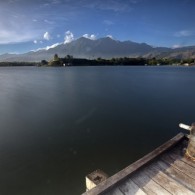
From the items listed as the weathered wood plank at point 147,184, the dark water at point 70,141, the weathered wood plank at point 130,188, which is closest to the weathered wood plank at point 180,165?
the weathered wood plank at point 147,184

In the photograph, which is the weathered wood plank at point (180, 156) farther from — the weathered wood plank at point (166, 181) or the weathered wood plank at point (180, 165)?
the weathered wood plank at point (166, 181)

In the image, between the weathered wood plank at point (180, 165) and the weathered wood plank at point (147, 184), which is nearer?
the weathered wood plank at point (147, 184)

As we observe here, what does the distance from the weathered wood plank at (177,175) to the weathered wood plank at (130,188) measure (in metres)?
1.01

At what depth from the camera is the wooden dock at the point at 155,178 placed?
4449mm

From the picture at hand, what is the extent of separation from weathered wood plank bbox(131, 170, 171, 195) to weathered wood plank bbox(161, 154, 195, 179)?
3.17 ft

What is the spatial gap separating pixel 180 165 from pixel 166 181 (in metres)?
0.90

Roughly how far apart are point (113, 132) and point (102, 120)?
3.05 m

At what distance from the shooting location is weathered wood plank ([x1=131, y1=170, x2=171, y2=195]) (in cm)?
443

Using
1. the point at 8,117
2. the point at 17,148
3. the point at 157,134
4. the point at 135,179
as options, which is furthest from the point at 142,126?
the point at 8,117

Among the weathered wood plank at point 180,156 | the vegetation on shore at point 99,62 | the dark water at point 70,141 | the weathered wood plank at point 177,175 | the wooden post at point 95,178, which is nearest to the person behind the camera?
the weathered wood plank at point 177,175

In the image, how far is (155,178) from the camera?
489 cm

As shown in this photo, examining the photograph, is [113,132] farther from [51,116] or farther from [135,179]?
[135,179]

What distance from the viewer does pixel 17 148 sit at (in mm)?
11148

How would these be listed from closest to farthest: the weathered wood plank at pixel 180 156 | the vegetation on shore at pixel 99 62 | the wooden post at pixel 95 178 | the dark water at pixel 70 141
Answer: the wooden post at pixel 95 178
the weathered wood plank at pixel 180 156
the dark water at pixel 70 141
the vegetation on shore at pixel 99 62
